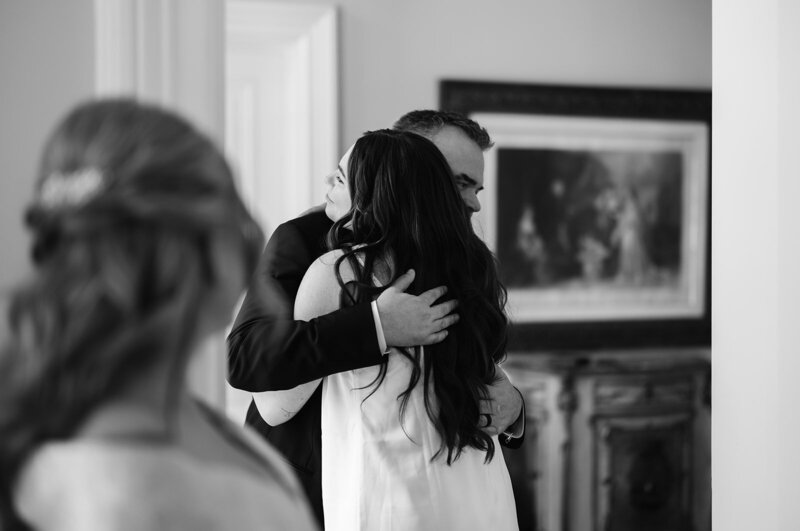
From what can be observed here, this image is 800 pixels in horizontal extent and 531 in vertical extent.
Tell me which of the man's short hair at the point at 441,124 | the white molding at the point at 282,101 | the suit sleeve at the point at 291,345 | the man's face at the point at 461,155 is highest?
the white molding at the point at 282,101

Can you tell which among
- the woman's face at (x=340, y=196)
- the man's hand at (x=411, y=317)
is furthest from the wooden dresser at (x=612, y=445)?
the man's hand at (x=411, y=317)

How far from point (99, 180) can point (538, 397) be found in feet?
11.0

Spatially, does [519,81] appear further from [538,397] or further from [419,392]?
[419,392]

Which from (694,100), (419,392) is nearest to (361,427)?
(419,392)

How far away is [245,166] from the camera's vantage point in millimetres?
3941

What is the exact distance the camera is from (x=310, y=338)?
1397 millimetres

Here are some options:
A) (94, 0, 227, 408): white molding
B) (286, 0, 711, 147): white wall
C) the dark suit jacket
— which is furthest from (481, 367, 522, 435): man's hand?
(286, 0, 711, 147): white wall

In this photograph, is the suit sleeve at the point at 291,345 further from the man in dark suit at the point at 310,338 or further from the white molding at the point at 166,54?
the white molding at the point at 166,54

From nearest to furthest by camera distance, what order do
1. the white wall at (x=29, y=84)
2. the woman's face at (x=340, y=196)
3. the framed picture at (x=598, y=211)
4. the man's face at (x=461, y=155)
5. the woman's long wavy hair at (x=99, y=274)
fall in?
A: the woman's long wavy hair at (x=99, y=274), the white wall at (x=29, y=84), the woman's face at (x=340, y=196), the man's face at (x=461, y=155), the framed picture at (x=598, y=211)

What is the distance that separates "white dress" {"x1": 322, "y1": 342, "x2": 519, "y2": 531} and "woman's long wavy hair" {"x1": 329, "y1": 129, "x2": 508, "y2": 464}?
19 millimetres

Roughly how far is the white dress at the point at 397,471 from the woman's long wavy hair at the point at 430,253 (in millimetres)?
19

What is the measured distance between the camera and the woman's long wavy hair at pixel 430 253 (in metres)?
1.42

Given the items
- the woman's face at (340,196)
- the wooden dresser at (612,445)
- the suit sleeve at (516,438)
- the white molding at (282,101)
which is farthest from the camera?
the wooden dresser at (612,445)

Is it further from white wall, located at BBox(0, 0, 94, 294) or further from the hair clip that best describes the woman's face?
the hair clip
